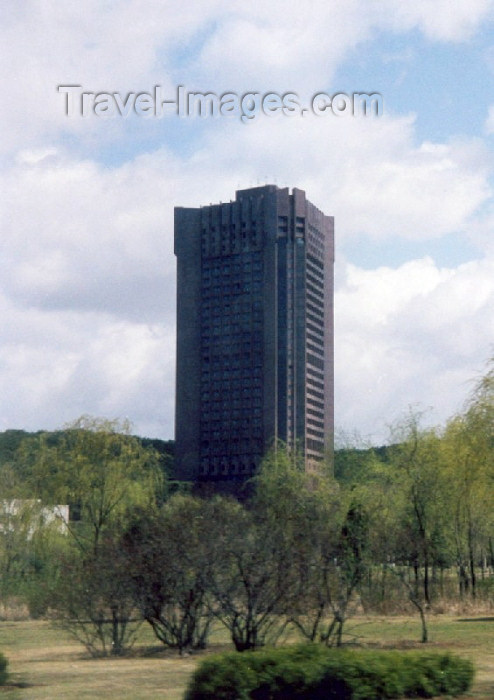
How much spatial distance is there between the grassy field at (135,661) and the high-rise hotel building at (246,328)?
366 feet

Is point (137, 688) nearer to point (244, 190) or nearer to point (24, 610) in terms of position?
point (24, 610)

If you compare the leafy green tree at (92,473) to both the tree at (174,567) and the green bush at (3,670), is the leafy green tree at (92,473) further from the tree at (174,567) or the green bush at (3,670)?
the green bush at (3,670)

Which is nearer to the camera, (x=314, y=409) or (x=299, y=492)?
(x=299, y=492)

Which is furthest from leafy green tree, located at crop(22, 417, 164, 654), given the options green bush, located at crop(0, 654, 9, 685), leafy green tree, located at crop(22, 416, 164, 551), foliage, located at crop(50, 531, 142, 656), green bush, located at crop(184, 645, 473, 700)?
green bush, located at crop(184, 645, 473, 700)

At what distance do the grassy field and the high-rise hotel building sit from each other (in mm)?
111637

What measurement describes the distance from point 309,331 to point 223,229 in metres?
19.6

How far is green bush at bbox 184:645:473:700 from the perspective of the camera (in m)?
12.7

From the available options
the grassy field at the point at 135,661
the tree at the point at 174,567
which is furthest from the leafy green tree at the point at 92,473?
the tree at the point at 174,567

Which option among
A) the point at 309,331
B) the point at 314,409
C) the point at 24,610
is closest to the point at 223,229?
the point at 309,331

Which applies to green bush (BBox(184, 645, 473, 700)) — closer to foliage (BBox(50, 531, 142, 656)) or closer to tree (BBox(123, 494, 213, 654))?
tree (BBox(123, 494, 213, 654))

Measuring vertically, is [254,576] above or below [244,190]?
below

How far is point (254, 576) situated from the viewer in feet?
60.7

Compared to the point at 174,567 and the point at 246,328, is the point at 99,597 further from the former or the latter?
the point at 246,328

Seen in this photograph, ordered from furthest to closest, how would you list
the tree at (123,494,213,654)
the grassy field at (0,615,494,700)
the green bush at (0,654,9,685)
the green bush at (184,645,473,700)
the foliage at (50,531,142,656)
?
the foliage at (50,531,142,656) < the tree at (123,494,213,654) < the green bush at (0,654,9,685) < the grassy field at (0,615,494,700) < the green bush at (184,645,473,700)
